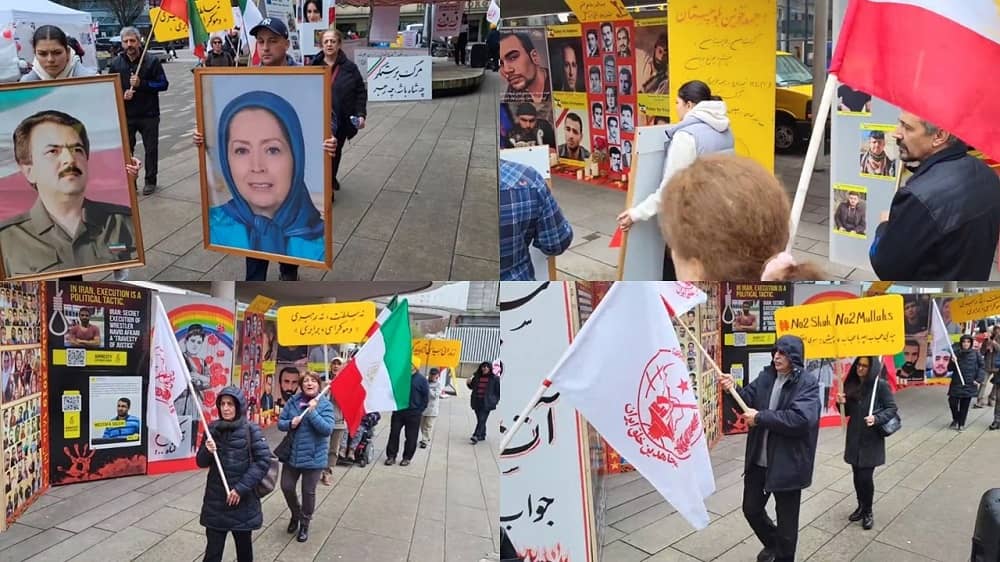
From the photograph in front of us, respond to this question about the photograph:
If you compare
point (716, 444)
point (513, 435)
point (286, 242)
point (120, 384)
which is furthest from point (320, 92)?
point (716, 444)

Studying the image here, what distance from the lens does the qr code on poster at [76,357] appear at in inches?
88.0

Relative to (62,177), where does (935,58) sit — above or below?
above

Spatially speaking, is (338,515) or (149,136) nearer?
(338,515)

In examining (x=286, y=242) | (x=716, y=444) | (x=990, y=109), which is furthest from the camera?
(x=286, y=242)

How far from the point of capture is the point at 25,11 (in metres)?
5.73

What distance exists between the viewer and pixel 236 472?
2.26m

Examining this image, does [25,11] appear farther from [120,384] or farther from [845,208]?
[845,208]

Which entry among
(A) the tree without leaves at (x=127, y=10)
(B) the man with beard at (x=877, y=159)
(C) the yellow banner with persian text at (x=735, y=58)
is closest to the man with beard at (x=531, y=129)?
(C) the yellow banner with persian text at (x=735, y=58)

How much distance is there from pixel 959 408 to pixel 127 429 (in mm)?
2688

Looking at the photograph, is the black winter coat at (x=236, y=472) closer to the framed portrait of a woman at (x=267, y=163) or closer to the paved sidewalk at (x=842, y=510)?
the framed portrait of a woman at (x=267, y=163)

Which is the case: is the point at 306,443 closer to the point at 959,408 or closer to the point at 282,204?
the point at 282,204

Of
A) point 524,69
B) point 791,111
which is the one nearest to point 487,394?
point 524,69

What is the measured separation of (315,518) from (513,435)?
0.68m

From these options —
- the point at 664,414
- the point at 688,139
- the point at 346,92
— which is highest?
the point at 346,92
